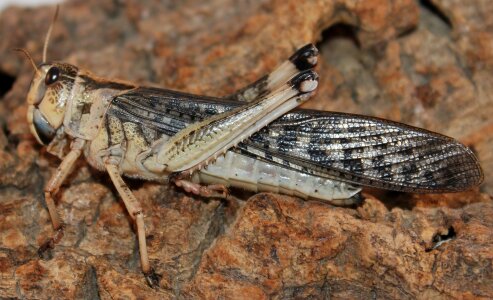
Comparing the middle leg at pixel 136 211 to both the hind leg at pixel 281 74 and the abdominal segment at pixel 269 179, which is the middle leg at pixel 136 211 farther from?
the hind leg at pixel 281 74

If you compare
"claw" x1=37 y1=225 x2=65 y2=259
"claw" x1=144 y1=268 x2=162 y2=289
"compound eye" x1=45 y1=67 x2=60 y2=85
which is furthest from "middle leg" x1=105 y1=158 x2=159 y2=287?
"compound eye" x1=45 y1=67 x2=60 y2=85

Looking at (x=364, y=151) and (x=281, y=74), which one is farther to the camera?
(x=281, y=74)

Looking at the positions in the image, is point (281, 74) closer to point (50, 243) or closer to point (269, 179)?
point (269, 179)

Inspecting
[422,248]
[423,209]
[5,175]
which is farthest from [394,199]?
[5,175]

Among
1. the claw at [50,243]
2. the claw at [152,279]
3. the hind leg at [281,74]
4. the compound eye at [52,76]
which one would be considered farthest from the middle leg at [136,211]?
the hind leg at [281,74]

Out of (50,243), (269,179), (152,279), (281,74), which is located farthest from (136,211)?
(281,74)

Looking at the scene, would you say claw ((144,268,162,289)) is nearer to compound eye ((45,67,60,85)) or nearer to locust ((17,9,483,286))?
locust ((17,9,483,286))
